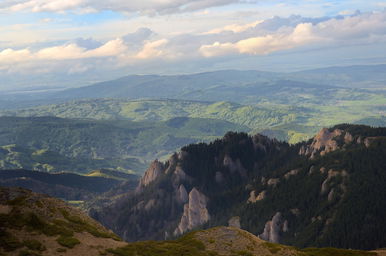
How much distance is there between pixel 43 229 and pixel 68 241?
6.81 m

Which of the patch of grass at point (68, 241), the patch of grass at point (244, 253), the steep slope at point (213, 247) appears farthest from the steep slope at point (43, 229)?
the patch of grass at point (244, 253)

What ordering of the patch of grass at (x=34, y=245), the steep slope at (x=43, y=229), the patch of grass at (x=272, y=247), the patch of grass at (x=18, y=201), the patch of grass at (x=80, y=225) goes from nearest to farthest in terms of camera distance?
the patch of grass at (x=34, y=245), the steep slope at (x=43, y=229), the patch of grass at (x=18, y=201), the patch of grass at (x=80, y=225), the patch of grass at (x=272, y=247)

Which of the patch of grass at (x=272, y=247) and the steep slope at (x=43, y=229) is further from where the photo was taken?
the patch of grass at (x=272, y=247)

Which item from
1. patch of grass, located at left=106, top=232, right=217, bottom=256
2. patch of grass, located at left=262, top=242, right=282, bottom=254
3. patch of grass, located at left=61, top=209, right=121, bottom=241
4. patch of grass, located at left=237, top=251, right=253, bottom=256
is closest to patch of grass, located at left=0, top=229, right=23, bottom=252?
patch of grass, located at left=61, top=209, right=121, bottom=241

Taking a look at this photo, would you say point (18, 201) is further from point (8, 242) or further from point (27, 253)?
point (27, 253)

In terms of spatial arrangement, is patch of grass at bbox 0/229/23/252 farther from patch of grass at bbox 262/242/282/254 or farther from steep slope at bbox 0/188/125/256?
patch of grass at bbox 262/242/282/254

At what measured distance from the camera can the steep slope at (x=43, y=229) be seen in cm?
8769

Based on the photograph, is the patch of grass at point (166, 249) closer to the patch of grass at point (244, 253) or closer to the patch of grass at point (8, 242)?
the patch of grass at point (244, 253)

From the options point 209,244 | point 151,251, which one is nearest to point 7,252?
point 151,251

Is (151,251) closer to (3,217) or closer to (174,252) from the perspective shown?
(174,252)

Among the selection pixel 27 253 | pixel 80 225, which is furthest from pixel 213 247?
pixel 27 253

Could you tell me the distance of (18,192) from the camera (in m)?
109

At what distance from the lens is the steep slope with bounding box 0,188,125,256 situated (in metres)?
87.7

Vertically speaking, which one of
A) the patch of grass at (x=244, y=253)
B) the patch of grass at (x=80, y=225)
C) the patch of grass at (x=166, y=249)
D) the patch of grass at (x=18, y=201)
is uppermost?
the patch of grass at (x=18, y=201)
